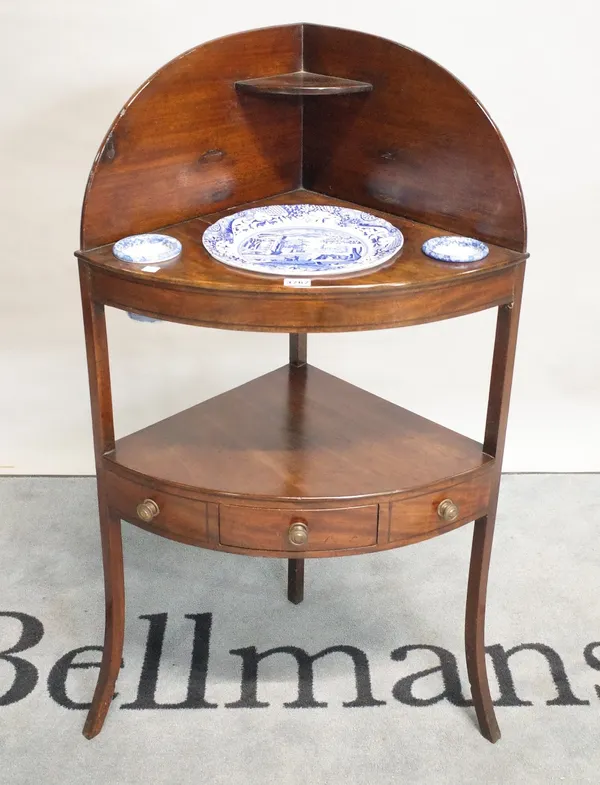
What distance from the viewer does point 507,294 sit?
1.78 metres

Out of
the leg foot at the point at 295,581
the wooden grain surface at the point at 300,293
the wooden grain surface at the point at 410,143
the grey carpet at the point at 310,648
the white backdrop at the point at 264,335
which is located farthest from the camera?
the white backdrop at the point at 264,335

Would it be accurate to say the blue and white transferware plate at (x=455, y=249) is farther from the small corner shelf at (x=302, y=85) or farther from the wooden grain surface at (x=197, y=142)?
the wooden grain surface at (x=197, y=142)

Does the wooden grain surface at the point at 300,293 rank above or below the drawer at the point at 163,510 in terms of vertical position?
above

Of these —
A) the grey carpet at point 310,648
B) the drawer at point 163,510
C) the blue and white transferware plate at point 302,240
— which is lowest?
the grey carpet at point 310,648

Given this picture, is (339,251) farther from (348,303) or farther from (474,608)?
(474,608)

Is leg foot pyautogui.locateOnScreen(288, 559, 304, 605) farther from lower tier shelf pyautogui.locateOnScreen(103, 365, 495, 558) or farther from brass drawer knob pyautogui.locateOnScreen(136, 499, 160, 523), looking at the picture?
brass drawer knob pyautogui.locateOnScreen(136, 499, 160, 523)

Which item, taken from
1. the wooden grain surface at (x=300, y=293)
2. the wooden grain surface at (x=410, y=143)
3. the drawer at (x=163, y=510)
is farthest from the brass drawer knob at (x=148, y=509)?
the wooden grain surface at (x=410, y=143)

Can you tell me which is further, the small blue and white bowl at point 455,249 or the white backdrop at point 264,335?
the white backdrop at point 264,335

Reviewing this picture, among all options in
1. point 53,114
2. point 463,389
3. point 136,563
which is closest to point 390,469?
point 136,563

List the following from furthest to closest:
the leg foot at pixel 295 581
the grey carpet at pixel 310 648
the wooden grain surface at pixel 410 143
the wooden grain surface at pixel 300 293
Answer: the leg foot at pixel 295 581, the grey carpet at pixel 310 648, the wooden grain surface at pixel 410 143, the wooden grain surface at pixel 300 293

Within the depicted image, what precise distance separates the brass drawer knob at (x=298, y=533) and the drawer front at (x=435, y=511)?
0.16 m

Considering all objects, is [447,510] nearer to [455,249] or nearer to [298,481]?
[298,481]

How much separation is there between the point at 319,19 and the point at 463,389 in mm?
1130

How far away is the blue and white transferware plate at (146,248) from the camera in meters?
1.71
